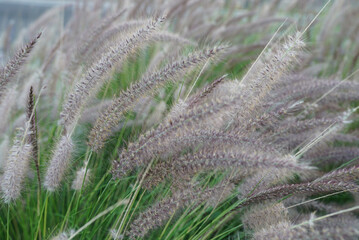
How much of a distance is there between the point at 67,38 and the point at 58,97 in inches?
40.2

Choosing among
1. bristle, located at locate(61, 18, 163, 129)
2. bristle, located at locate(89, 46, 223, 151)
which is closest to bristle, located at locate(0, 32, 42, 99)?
bristle, located at locate(61, 18, 163, 129)

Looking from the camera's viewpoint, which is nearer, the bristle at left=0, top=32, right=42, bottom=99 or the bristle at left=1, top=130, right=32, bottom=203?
the bristle at left=1, top=130, right=32, bottom=203

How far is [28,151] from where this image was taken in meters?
1.42

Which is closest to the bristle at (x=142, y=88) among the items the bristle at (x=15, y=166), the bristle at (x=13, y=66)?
the bristle at (x=15, y=166)

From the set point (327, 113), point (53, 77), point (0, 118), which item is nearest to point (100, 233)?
point (0, 118)

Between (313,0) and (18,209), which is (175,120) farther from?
(313,0)

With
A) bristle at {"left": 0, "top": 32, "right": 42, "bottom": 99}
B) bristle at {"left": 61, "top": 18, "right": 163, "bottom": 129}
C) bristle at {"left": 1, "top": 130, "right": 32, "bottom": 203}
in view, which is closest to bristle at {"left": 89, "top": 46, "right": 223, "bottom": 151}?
bristle at {"left": 61, "top": 18, "right": 163, "bottom": 129}

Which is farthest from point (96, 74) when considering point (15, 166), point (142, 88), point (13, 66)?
point (15, 166)

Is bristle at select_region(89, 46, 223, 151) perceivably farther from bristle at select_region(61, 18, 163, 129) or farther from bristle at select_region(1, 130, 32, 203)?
bristle at select_region(1, 130, 32, 203)

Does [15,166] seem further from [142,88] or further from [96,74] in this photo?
[142,88]

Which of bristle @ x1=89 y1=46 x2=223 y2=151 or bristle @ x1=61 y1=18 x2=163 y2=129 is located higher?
bristle @ x1=61 y1=18 x2=163 y2=129

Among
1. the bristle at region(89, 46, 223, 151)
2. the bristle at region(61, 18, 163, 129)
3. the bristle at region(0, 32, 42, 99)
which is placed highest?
the bristle at region(0, 32, 42, 99)

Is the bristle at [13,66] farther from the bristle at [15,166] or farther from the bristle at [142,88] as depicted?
the bristle at [142,88]

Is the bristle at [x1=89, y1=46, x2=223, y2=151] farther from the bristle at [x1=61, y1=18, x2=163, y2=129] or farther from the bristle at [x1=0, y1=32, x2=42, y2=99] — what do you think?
the bristle at [x1=0, y1=32, x2=42, y2=99]
